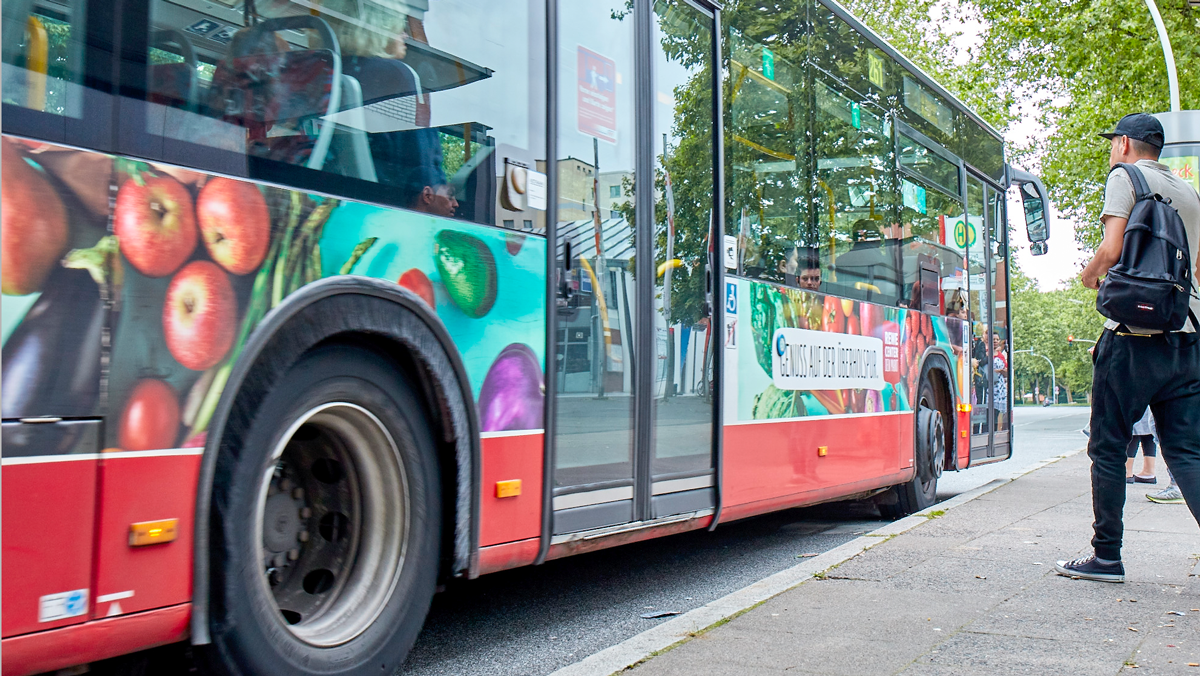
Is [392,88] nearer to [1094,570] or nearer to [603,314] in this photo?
[603,314]

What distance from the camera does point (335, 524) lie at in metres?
3.50

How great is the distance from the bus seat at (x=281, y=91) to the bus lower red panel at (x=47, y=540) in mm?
1043

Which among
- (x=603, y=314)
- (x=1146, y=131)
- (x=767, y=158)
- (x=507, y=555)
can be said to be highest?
(x=767, y=158)

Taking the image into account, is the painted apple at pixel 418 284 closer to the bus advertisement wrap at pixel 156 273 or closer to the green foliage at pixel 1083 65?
the bus advertisement wrap at pixel 156 273

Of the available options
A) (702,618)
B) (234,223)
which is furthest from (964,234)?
(234,223)

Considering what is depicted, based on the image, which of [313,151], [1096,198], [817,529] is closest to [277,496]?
[313,151]

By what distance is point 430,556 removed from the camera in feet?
12.1

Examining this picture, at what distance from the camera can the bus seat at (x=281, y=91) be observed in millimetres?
3014

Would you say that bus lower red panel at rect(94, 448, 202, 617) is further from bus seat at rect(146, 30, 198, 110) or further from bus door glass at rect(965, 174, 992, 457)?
bus door glass at rect(965, 174, 992, 457)

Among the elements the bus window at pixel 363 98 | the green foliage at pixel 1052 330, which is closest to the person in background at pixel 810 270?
the bus window at pixel 363 98

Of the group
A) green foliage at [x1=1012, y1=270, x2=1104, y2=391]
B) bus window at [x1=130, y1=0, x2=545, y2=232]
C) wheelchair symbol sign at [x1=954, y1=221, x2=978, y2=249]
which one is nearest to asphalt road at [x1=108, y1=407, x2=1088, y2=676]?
bus window at [x1=130, y1=0, x2=545, y2=232]

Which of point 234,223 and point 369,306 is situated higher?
point 234,223

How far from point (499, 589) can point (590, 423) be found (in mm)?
1466

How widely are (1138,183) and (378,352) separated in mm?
3500
